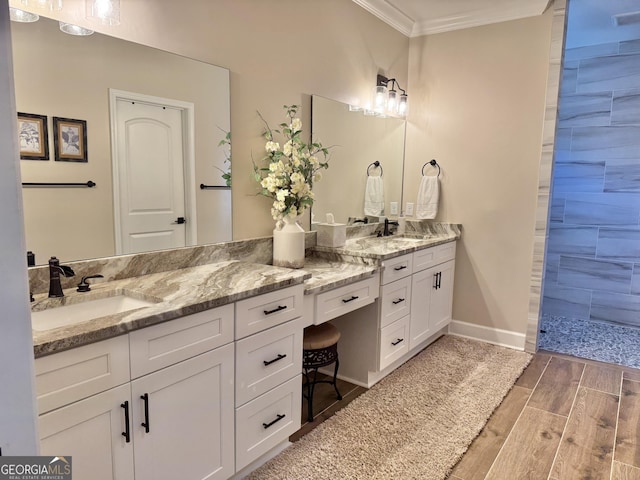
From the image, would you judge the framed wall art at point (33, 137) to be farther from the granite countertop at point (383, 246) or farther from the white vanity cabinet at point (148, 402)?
the granite countertop at point (383, 246)

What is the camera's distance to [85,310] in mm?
1620

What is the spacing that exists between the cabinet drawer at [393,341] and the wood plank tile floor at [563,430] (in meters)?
0.68

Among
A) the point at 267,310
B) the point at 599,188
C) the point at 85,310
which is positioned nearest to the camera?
the point at 85,310

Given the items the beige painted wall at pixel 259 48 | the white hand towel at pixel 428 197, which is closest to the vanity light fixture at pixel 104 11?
the beige painted wall at pixel 259 48

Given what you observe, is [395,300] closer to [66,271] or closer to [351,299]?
[351,299]

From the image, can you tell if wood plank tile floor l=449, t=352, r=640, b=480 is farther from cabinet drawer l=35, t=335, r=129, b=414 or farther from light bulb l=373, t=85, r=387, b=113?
light bulb l=373, t=85, r=387, b=113

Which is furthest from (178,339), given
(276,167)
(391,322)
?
(391,322)

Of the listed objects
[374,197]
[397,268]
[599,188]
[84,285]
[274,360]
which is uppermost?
[599,188]

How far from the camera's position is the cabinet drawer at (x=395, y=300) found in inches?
107

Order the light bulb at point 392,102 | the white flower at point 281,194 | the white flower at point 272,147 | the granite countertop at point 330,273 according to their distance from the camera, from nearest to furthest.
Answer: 1. the granite countertop at point 330,273
2. the white flower at point 281,194
3. the white flower at point 272,147
4. the light bulb at point 392,102

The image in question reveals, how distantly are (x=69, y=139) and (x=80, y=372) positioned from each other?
0.90 m

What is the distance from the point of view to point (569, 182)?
431cm

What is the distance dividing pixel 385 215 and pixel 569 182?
2019 mm

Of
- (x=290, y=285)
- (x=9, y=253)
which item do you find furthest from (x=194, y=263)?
(x=9, y=253)
